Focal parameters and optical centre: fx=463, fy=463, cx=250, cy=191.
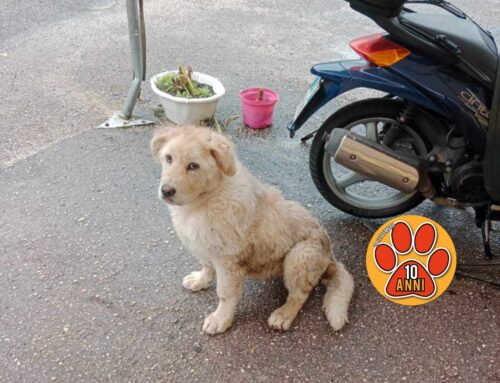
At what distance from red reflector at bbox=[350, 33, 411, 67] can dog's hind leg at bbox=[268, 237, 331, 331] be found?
108cm

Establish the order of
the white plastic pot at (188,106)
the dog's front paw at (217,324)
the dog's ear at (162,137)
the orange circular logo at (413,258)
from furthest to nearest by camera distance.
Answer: the white plastic pot at (188,106), the dog's front paw at (217,324), the orange circular logo at (413,258), the dog's ear at (162,137)

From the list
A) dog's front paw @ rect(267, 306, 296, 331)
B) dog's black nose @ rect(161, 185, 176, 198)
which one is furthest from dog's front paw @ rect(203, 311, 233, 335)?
dog's black nose @ rect(161, 185, 176, 198)

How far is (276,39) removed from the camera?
20.1 feet

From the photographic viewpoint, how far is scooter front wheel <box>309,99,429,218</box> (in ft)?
9.52

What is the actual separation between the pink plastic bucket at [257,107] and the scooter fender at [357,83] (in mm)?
990

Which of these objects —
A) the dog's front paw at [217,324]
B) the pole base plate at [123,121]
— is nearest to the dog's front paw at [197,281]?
the dog's front paw at [217,324]

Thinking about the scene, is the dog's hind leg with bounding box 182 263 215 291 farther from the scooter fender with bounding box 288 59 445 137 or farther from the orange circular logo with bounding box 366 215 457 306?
the scooter fender with bounding box 288 59 445 137

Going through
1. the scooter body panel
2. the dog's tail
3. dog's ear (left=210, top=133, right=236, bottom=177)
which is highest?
the scooter body panel

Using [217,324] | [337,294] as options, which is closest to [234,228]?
[217,324]

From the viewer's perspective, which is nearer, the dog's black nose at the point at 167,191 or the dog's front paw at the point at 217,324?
the dog's black nose at the point at 167,191

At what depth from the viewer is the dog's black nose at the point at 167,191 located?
81.0 inches

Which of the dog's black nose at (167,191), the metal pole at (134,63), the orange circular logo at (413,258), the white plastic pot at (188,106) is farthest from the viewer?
the white plastic pot at (188,106)

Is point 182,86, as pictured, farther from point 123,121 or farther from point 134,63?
point 123,121

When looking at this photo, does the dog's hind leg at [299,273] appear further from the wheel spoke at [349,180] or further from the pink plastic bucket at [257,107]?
the pink plastic bucket at [257,107]
